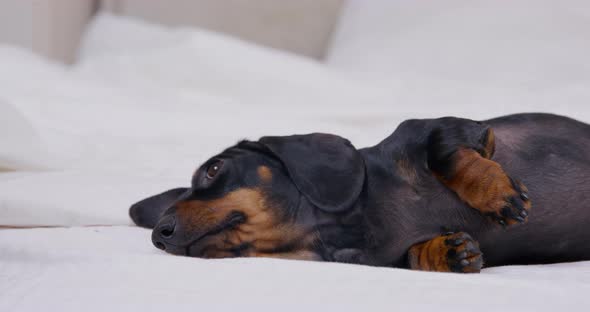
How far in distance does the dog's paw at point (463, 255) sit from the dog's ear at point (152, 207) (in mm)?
642

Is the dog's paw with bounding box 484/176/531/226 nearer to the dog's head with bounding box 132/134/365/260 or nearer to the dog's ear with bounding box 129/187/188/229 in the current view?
the dog's head with bounding box 132/134/365/260

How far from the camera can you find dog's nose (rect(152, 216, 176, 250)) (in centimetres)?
144

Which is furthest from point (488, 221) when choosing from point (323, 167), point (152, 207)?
point (152, 207)

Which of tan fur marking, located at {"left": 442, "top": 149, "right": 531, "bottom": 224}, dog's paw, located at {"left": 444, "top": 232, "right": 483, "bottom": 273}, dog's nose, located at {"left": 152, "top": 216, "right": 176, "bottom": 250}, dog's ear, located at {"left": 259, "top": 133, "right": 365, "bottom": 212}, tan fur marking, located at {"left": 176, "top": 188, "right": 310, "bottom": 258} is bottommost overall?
dog's nose, located at {"left": 152, "top": 216, "right": 176, "bottom": 250}

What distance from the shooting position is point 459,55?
321 centimetres

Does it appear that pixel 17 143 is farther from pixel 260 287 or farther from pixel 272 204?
pixel 260 287

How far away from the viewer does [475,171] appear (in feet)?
4.75

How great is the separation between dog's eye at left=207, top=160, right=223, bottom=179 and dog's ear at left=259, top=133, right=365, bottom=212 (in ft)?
0.34

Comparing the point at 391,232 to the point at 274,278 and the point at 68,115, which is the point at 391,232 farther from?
the point at 68,115

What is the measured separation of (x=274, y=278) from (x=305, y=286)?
62 millimetres

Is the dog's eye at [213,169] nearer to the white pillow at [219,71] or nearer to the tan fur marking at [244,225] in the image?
the tan fur marking at [244,225]

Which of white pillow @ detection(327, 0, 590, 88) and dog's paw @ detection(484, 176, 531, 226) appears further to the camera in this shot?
white pillow @ detection(327, 0, 590, 88)

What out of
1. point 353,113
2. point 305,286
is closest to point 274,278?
point 305,286

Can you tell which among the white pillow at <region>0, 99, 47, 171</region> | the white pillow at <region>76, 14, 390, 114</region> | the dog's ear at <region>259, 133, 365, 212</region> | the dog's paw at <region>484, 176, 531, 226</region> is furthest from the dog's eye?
the white pillow at <region>76, 14, 390, 114</region>
